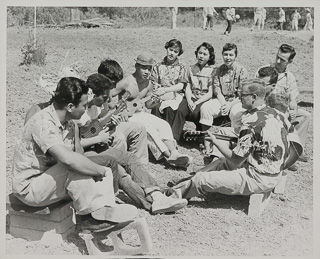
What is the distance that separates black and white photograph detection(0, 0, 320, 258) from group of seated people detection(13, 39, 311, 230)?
11mm

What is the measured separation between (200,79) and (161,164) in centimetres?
144

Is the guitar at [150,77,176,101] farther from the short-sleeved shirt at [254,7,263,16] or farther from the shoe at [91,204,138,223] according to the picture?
the short-sleeved shirt at [254,7,263,16]

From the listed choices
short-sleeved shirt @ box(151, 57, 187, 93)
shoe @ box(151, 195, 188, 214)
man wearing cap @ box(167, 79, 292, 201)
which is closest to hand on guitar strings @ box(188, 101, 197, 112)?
short-sleeved shirt @ box(151, 57, 187, 93)

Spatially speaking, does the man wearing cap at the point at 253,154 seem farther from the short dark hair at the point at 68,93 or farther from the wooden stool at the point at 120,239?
the short dark hair at the point at 68,93

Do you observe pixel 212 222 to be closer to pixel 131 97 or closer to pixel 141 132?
pixel 141 132

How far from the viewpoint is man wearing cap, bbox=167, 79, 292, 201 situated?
4.29 meters

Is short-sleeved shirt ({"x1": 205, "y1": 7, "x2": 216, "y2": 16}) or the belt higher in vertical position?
short-sleeved shirt ({"x1": 205, "y1": 7, "x2": 216, "y2": 16})

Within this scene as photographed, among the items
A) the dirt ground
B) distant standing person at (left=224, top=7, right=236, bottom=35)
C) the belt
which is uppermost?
distant standing person at (left=224, top=7, right=236, bottom=35)

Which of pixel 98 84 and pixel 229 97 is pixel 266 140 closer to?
pixel 98 84

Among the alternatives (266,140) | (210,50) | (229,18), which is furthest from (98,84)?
(229,18)

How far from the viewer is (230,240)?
4.10 meters

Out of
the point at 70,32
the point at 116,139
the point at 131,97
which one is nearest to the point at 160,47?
the point at 70,32

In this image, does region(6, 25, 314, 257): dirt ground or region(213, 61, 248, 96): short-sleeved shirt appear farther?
region(213, 61, 248, 96): short-sleeved shirt

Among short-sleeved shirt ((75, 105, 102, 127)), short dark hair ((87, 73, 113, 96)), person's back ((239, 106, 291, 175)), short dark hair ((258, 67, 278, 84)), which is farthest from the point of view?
short dark hair ((258, 67, 278, 84))
